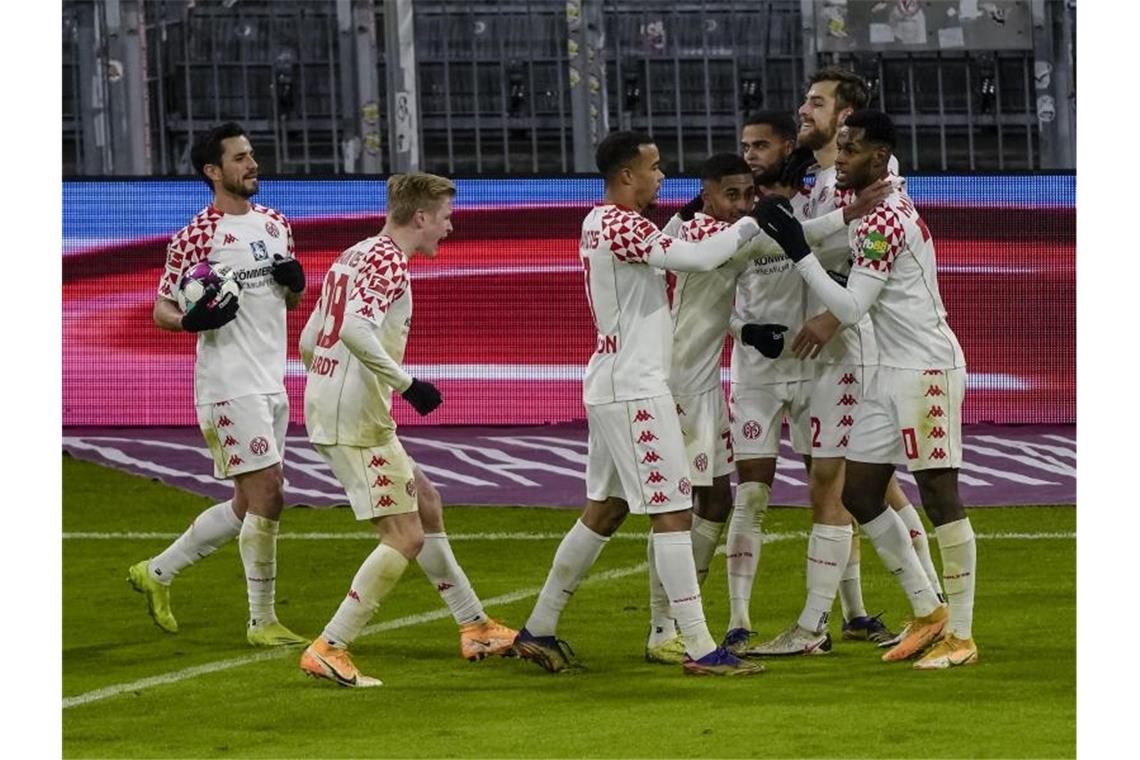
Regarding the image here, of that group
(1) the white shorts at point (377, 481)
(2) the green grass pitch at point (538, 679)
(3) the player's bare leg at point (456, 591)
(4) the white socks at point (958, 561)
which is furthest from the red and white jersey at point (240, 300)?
(4) the white socks at point (958, 561)

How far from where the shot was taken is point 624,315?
22.6 feet

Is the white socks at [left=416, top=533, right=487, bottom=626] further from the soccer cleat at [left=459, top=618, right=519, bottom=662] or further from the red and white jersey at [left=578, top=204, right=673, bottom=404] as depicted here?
the red and white jersey at [left=578, top=204, right=673, bottom=404]

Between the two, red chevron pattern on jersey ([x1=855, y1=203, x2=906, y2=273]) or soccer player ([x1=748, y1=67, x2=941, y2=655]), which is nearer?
red chevron pattern on jersey ([x1=855, y1=203, x2=906, y2=273])

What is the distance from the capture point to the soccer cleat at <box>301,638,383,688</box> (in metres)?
6.94

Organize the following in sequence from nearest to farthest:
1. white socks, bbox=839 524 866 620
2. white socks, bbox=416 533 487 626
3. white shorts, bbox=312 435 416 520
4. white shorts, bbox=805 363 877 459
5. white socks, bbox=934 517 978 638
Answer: white socks, bbox=934 517 978 638 → white shorts, bbox=312 435 416 520 → white shorts, bbox=805 363 877 459 → white socks, bbox=416 533 487 626 → white socks, bbox=839 524 866 620

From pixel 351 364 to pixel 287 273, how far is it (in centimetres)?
106

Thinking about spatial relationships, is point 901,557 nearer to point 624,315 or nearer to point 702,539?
point 702,539

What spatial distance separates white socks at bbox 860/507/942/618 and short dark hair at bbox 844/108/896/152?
1.21 m

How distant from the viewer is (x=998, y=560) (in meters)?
9.53

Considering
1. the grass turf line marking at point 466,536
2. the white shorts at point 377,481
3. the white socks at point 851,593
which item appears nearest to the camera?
the white shorts at point 377,481

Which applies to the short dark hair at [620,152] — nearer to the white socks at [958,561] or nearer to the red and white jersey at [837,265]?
the red and white jersey at [837,265]

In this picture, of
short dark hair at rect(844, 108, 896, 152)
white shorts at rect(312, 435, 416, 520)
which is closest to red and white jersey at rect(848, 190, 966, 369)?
short dark hair at rect(844, 108, 896, 152)

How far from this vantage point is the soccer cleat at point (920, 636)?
287 inches

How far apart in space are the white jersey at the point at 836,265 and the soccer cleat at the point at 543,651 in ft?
4.27
